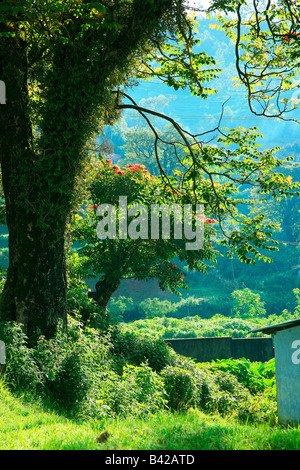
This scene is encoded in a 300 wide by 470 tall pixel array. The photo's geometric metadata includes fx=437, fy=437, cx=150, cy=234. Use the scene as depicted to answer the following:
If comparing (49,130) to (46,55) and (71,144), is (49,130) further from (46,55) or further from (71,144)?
(46,55)

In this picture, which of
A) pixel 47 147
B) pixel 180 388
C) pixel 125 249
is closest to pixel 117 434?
pixel 180 388

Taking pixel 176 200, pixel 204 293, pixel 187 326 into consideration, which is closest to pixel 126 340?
pixel 176 200

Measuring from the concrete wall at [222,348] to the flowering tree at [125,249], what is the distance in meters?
2.36

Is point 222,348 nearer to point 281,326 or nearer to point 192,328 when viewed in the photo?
point 192,328

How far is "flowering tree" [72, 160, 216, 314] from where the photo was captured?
1178 centimetres

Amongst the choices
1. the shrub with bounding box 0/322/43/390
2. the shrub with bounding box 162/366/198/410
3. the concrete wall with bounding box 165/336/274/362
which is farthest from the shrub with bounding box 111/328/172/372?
the concrete wall with bounding box 165/336/274/362

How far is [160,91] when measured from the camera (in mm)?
166375

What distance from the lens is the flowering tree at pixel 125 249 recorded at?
11.8m

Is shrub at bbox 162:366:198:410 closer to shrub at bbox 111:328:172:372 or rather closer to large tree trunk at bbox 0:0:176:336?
shrub at bbox 111:328:172:372

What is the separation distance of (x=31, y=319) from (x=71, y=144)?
109 inches

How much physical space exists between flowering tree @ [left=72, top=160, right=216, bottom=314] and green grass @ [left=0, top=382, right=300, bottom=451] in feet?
21.9

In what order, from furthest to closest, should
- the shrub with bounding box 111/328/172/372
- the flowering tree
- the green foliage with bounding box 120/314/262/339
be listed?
the green foliage with bounding box 120/314/262/339 → the flowering tree → the shrub with bounding box 111/328/172/372

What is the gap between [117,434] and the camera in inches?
177

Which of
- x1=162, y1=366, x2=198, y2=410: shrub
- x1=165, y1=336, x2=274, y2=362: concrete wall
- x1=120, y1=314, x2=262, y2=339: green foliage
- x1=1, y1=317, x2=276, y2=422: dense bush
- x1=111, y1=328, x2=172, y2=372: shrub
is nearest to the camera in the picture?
x1=1, y1=317, x2=276, y2=422: dense bush
